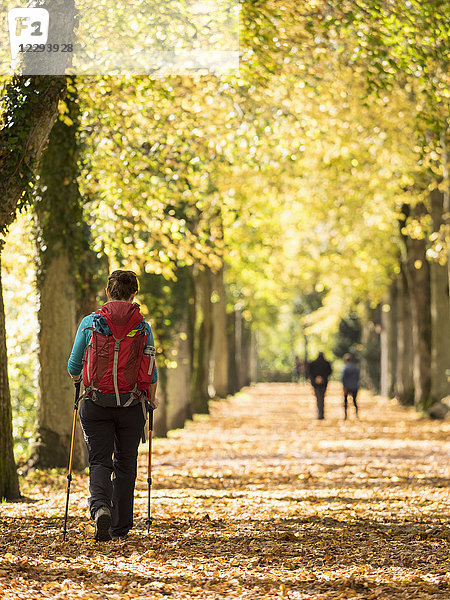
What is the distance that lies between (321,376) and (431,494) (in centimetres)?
1621

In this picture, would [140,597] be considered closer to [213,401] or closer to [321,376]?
[321,376]

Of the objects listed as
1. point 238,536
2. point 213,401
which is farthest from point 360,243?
point 238,536

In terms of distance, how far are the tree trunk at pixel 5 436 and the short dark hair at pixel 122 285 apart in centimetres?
262

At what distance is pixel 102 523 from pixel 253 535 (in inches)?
56.7

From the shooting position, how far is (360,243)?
32406 mm

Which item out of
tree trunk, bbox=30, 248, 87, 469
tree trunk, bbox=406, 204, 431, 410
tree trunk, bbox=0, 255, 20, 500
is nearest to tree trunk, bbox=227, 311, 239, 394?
tree trunk, bbox=406, 204, 431, 410

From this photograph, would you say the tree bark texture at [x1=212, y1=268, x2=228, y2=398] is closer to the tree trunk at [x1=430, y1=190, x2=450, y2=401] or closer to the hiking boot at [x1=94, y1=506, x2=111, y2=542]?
the tree trunk at [x1=430, y1=190, x2=450, y2=401]

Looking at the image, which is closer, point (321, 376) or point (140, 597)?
point (140, 597)

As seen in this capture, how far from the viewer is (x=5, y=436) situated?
10.1 metres

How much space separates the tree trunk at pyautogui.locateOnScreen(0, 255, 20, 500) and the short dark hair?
262cm

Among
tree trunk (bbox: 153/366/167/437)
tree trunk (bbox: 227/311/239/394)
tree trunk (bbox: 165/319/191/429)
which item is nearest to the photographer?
tree trunk (bbox: 153/366/167/437)

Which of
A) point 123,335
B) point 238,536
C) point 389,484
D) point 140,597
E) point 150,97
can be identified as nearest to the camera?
point 140,597

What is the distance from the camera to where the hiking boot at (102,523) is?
7.52 m

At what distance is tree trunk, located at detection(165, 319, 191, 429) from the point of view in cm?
2266
